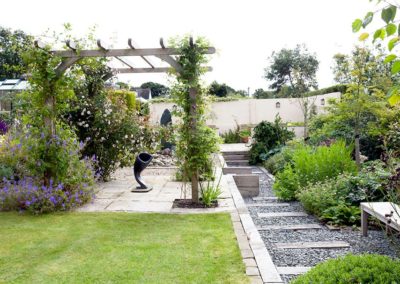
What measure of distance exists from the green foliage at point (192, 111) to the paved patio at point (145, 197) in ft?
1.98

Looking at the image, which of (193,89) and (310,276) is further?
(193,89)

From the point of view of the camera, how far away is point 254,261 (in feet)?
10.8

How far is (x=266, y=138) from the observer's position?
12.4m

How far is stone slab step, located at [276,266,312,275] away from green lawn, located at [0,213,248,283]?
15.5 inches

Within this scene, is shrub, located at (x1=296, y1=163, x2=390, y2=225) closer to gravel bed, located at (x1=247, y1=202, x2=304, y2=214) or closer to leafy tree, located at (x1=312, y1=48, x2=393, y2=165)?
gravel bed, located at (x1=247, y1=202, x2=304, y2=214)

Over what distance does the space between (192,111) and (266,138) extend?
23.1ft

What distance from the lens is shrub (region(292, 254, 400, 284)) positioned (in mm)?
1979

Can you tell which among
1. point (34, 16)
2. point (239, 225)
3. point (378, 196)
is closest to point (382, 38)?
point (239, 225)

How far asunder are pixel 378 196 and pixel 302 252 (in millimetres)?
1937

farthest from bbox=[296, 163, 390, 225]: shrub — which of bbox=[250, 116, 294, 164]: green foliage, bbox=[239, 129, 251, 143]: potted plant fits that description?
bbox=[239, 129, 251, 143]: potted plant

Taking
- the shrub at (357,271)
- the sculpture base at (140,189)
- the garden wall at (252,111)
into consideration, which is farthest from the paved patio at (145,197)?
the garden wall at (252,111)

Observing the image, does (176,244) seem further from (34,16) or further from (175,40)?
(34,16)

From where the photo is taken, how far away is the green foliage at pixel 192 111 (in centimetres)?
555

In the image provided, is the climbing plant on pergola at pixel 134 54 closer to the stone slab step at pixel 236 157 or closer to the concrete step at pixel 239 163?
the concrete step at pixel 239 163
